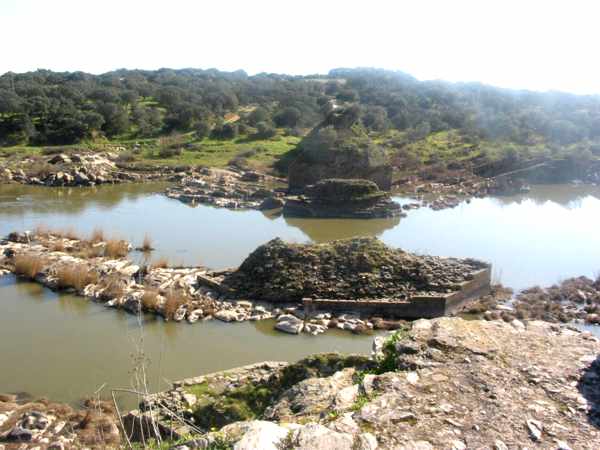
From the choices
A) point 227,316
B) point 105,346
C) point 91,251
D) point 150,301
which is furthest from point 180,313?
point 91,251

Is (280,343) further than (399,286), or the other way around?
Result: (399,286)

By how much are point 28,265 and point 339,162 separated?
21.9 meters

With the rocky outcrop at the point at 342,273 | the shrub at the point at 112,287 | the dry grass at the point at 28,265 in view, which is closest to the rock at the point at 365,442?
the rocky outcrop at the point at 342,273

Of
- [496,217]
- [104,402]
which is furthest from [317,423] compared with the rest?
[496,217]

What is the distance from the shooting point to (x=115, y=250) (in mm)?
19359

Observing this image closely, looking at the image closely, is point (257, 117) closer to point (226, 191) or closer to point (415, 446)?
point (226, 191)

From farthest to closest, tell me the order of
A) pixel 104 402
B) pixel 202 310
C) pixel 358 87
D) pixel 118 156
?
pixel 358 87, pixel 118 156, pixel 202 310, pixel 104 402

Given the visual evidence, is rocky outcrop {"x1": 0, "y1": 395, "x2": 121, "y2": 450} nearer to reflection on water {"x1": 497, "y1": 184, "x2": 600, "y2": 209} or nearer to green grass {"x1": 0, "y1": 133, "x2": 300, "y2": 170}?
reflection on water {"x1": 497, "y1": 184, "x2": 600, "y2": 209}

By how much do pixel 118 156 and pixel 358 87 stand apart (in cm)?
5358

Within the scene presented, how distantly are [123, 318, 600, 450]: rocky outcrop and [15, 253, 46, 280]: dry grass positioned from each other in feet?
32.0

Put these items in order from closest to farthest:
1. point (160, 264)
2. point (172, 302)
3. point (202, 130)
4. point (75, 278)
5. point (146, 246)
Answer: point (172, 302) < point (75, 278) < point (160, 264) < point (146, 246) < point (202, 130)

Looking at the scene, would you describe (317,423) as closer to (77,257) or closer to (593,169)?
(77,257)

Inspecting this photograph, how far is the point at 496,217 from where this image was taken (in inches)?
1178

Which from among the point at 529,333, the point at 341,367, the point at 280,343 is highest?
the point at 529,333
